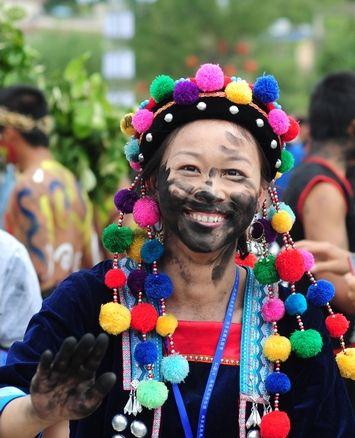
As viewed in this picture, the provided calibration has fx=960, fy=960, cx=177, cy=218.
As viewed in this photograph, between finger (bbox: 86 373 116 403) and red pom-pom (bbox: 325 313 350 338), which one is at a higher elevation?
finger (bbox: 86 373 116 403)

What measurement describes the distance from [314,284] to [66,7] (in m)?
32.2

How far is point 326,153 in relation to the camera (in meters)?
4.50

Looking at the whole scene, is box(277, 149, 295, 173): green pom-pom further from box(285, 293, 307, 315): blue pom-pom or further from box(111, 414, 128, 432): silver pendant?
box(111, 414, 128, 432): silver pendant

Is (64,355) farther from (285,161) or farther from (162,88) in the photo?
(285,161)

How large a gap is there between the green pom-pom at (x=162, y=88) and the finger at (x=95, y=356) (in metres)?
0.83

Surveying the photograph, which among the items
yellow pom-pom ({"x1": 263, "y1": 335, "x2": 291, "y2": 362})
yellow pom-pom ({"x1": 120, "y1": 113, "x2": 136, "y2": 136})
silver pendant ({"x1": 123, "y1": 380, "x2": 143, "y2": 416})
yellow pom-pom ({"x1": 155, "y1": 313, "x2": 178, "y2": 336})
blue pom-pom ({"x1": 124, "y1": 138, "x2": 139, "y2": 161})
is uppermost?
yellow pom-pom ({"x1": 120, "y1": 113, "x2": 136, "y2": 136})

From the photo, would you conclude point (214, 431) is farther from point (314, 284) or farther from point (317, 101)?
point (317, 101)

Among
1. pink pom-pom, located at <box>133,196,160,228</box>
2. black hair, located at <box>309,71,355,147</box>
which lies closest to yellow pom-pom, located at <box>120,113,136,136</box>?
pink pom-pom, located at <box>133,196,160,228</box>

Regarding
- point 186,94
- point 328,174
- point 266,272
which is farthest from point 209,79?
point 328,174

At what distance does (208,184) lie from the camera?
8.27 feet

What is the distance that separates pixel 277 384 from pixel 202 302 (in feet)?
1.02

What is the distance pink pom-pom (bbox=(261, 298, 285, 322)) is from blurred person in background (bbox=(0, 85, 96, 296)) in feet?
9.11

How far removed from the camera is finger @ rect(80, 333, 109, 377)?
2.02 meters

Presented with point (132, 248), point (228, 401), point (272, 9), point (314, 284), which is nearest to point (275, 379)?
point (228, 401)
